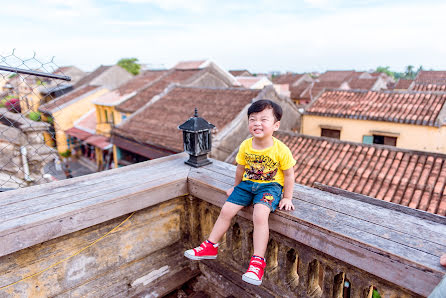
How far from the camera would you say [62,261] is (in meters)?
2.02

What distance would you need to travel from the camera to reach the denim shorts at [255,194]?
1.98 meters

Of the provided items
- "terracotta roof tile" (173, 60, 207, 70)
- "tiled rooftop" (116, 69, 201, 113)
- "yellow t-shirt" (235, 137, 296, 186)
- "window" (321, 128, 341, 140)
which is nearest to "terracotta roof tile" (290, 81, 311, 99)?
"terracotta roof tile" (173, 60, 207, 70)

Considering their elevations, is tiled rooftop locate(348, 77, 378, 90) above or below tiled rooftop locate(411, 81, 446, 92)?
below

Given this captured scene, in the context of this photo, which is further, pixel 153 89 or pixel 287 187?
pixel 153 89

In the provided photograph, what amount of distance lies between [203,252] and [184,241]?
2.62 feet

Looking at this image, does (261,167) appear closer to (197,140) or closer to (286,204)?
(286,204)

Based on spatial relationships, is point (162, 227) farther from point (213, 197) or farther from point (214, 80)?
point (214, 80)

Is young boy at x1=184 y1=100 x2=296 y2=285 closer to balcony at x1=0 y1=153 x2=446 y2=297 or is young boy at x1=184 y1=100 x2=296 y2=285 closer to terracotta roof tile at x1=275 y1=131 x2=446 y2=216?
balcony at x1=0 y1=153 x2=446 y2=297

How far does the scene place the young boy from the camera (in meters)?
1.93

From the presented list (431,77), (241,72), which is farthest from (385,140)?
(241,72)

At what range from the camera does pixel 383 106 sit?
11703 mm

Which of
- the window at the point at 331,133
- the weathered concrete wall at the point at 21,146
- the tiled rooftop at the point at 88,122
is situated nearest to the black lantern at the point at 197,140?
the weathered concrete wall at the point at 21,146

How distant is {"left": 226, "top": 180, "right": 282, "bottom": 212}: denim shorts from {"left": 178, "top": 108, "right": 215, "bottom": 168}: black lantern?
867 mm

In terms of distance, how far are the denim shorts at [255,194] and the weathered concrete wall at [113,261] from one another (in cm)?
83
